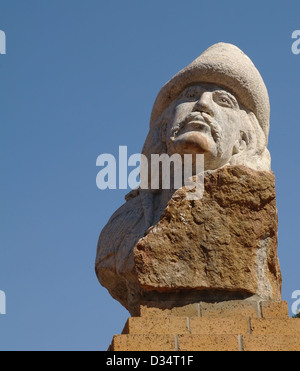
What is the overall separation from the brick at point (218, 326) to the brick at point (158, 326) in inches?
3.6

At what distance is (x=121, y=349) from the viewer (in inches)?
322

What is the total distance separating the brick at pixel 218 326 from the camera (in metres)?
8.48

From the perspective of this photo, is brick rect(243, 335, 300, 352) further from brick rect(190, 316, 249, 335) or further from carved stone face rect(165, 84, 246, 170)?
carved stone face rect(165, 84, 246, 170)

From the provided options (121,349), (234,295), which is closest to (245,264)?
(234,295)

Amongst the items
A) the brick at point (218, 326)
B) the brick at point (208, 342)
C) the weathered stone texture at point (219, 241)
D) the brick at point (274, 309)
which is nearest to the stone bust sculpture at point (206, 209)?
the weathered stone texture at point (219, 241)

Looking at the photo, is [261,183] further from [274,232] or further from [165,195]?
[165,195]

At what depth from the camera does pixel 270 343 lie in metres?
8.23

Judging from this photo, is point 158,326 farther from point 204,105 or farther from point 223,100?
point 223,100

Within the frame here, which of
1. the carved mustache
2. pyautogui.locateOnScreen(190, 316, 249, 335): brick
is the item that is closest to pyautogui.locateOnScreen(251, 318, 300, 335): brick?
pyautogui.locateOnScreen(190, 316, 249, 335): brick

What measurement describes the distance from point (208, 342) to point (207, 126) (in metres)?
2.27

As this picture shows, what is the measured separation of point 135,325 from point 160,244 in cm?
79

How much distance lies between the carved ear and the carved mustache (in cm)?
30

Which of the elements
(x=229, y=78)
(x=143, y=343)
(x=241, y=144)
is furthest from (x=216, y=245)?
(x=229, y=78)

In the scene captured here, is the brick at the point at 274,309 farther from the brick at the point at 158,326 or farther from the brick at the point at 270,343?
the brick at the point at 158,326
